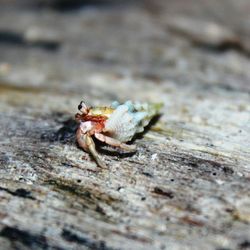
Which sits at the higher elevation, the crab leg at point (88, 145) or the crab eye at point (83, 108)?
the crab eye at point (83, 108)

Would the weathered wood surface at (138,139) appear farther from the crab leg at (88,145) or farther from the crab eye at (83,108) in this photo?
the crab eye at (83,108)

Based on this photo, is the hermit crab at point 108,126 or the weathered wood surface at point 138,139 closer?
the weathered wood surface at point 138,139

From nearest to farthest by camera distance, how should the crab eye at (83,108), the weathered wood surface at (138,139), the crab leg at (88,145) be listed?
the weathered wood surface at (138,139)
the crab leg at (88,145)
the crab eye at (83,108)

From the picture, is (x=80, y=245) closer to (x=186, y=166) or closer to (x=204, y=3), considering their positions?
(x=186, y=166)

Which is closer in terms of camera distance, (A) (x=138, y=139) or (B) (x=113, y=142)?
(B) (x=113, y=142)

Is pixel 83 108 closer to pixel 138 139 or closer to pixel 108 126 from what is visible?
pixel 108 126

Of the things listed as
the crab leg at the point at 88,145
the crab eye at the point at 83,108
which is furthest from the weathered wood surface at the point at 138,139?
the crab eye at the point at 83,108

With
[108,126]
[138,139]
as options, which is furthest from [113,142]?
[138,139]

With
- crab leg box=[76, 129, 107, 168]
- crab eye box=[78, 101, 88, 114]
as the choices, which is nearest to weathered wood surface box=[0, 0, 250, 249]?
crab leg box=[76, 129, 107, 168]
